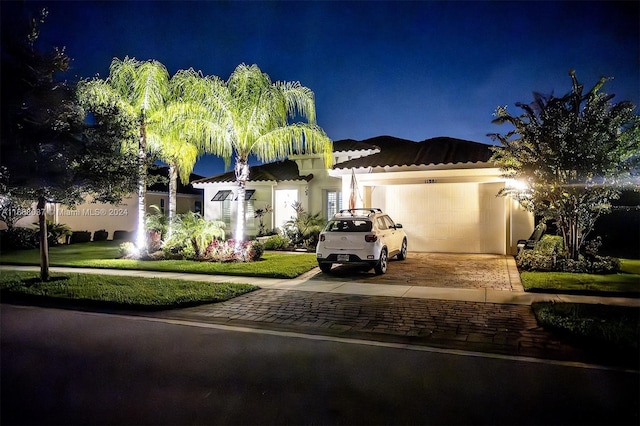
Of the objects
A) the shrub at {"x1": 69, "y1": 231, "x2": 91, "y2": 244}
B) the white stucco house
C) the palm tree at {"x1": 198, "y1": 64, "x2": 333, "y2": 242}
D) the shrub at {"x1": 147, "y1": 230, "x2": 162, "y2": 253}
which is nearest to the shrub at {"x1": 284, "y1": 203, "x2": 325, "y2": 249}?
the white stucco house

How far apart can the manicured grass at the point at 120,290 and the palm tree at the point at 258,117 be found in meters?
4.59

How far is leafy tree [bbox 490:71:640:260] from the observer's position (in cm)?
1098

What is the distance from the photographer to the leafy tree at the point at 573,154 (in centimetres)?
1098

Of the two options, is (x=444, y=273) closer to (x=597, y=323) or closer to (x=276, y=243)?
(x=597, y=323)

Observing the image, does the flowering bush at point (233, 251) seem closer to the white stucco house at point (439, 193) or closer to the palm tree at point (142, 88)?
the palm tree at point (142, 88)

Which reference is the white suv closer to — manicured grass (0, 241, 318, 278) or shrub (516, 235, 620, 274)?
manicured grass (0, 241, 318, 278)

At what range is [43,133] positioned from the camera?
984 cm

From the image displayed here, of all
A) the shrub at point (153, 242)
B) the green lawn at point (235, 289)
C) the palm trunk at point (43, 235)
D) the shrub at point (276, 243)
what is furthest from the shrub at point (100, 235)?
the palm trunk at point (43, 235)

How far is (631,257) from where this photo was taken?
14688 mm

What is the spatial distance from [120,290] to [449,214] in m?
12.2

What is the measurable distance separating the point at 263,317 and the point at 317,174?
48.4 ft

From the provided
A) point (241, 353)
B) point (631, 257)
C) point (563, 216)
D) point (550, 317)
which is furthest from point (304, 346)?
point (631, 257)

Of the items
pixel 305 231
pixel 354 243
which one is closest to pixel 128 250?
pixel 305 231

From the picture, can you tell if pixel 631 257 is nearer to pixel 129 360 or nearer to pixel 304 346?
pixel 304 346
